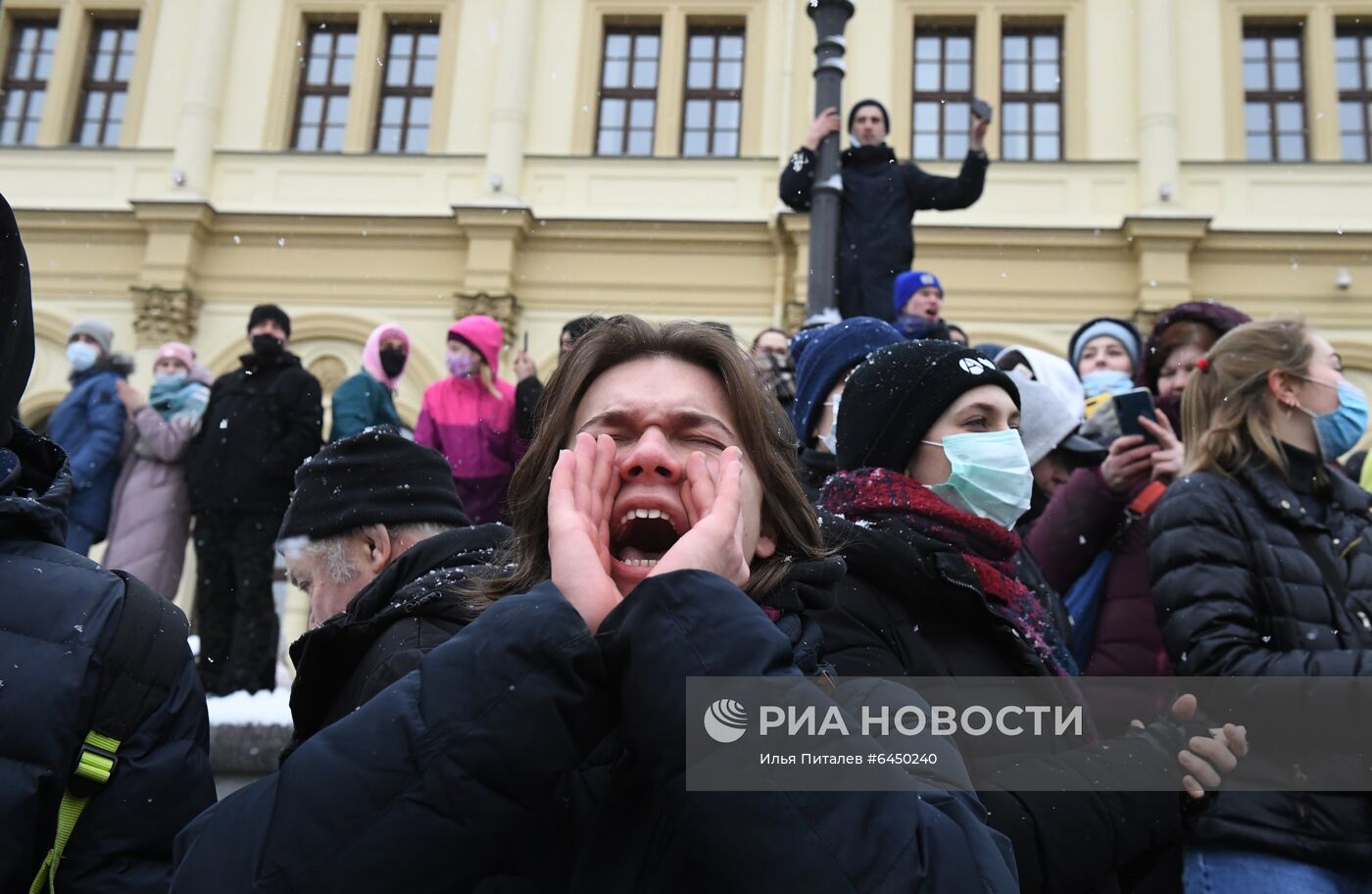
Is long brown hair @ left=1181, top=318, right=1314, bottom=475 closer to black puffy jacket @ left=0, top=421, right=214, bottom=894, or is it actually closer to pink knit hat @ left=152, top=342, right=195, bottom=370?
black puffy jacket @ left=0, top=421, right=214, bottom=894

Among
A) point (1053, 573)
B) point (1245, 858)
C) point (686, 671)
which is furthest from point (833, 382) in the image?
point (686, 671)

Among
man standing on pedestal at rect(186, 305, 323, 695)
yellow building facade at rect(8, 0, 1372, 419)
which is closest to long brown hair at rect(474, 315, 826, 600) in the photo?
man standing on pedestal at rect(186, 305, 323, 695)

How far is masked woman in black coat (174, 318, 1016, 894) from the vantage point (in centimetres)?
131

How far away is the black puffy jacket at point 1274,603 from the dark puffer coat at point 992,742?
0.40 metres

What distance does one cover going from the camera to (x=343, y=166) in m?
17.7

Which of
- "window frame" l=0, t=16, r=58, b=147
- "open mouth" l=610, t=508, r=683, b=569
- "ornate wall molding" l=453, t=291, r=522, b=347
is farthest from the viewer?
"window frame" l=0, t=16, r=58, b=147

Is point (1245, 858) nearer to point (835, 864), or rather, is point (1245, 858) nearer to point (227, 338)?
point (835, 864)

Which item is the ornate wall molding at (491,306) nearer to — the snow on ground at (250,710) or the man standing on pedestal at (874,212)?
the man standing on pedestal at (874,212)

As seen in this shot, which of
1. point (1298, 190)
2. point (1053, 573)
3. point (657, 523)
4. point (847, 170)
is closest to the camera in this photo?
point (657, 523)

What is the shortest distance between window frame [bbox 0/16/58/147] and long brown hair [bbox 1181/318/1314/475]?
19.4 m

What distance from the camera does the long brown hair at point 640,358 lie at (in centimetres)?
181

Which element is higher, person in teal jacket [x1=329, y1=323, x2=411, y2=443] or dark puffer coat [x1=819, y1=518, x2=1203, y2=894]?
person in teal jacket [x1=329, y1=323, x2=411, y2=443]

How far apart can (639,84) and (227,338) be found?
705 centimetres

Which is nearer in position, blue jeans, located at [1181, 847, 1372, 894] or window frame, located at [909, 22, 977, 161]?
blue jeans, located at [1181, 847, 1372, 894]
